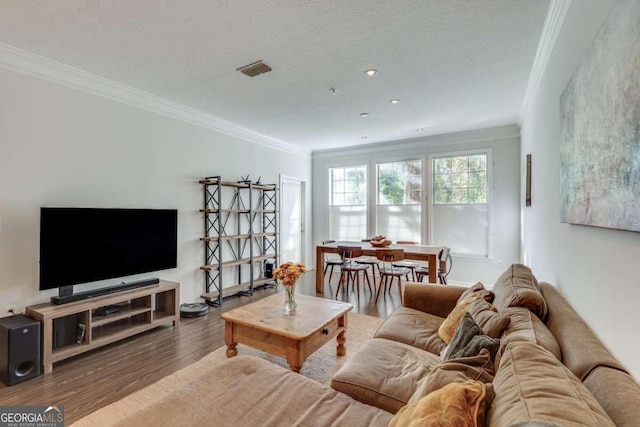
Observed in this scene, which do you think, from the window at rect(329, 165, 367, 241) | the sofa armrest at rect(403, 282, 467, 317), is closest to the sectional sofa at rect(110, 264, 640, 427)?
the sofa armrest at rect(403, 282, 467, 317)

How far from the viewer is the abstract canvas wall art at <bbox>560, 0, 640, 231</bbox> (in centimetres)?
92

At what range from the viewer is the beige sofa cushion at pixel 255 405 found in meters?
1.24

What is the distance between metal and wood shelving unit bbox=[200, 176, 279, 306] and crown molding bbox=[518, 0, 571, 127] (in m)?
3.79

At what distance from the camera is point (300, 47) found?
256 cm

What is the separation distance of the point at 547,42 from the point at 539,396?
2.66 metres

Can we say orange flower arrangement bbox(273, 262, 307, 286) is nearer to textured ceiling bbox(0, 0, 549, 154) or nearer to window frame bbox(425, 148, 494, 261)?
textured ceiling bbox(0, 0, 549, 154)

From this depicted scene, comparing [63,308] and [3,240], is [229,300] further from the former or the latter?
[3,240]

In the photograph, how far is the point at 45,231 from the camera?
8.58 ft

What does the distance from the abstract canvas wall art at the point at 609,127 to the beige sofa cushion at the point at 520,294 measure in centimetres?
48

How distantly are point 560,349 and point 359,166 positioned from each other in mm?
5416

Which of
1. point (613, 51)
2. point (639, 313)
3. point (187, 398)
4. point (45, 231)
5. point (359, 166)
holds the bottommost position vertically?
point (187, 398)

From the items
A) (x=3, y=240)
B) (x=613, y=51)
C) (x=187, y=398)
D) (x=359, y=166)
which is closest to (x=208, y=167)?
(x=3, y=240)

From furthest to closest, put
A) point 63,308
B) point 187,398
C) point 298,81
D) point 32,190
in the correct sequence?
point 298,81, point 32,190, point 63,308, point 187,398

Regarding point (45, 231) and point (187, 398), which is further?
point (45, 231)
